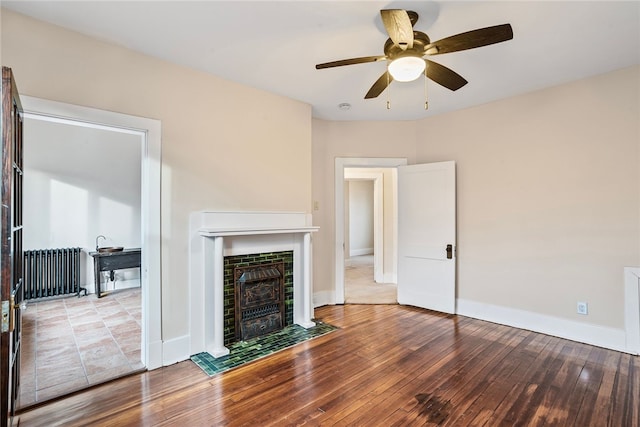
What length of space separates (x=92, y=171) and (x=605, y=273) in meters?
7.54

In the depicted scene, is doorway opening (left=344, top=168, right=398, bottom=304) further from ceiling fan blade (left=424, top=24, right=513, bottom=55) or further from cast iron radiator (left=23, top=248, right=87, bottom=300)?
cast iron radiator (left=23, top=248, right=87, bottom=300)

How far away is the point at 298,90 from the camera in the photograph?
3.56 meters

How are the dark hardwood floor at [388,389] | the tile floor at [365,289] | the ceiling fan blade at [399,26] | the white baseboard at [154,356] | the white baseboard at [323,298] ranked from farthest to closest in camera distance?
1. the tile floor at [365,289]
2. the white baseboard at [323,298]
3. the white baseboard at [154,356]
4. the dark hardwood floor at [388,389]
5. the ceiling fan blade at [399,26]

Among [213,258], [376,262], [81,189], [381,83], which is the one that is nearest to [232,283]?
[213,258]

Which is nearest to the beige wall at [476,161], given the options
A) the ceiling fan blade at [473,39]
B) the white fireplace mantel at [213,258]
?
the white fireplace mantel at [213,258]

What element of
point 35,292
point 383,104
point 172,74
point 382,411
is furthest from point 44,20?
point 35,292

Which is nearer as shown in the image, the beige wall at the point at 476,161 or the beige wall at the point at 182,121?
the beige wall at the point at 182,121

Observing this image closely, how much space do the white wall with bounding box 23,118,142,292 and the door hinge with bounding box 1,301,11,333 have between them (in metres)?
4.77

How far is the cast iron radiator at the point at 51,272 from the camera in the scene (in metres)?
4.95

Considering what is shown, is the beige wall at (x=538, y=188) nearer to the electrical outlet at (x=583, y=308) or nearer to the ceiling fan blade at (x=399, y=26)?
the electrical outlet at (x=583, y=308)

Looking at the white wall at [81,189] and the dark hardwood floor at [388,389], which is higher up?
the white wall at [81,189]

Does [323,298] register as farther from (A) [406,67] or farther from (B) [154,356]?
(A) [406,67]

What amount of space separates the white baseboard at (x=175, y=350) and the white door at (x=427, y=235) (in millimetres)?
3012

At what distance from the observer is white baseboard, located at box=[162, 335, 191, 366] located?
2818 mm
